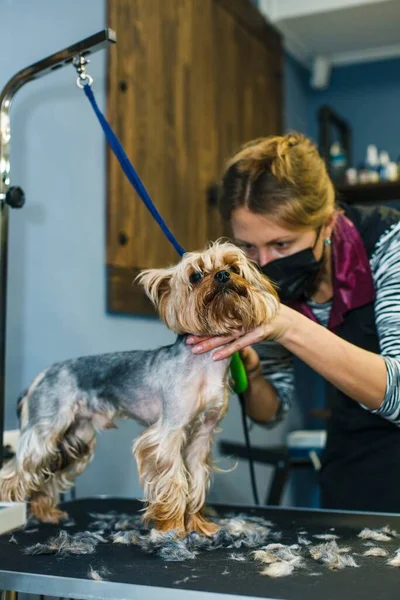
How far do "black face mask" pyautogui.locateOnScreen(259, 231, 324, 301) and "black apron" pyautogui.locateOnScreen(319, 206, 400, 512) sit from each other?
129mm

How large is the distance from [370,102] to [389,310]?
3.00 m

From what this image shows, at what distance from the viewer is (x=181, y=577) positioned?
0.95m

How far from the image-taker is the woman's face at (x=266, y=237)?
150 centimetres

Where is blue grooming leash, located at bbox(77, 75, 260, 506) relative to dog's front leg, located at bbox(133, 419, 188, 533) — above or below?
above

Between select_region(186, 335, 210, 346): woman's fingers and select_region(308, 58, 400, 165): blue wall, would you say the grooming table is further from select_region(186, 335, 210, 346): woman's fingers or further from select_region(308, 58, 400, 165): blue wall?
select_region(308, 58, 400, 165): blue wall

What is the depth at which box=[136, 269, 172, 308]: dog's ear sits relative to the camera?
121 centimetres

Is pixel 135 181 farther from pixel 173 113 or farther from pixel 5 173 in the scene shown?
pixel 173 113

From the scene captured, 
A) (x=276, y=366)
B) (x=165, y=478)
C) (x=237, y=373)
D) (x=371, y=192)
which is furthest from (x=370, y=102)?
(x=165, y=478)

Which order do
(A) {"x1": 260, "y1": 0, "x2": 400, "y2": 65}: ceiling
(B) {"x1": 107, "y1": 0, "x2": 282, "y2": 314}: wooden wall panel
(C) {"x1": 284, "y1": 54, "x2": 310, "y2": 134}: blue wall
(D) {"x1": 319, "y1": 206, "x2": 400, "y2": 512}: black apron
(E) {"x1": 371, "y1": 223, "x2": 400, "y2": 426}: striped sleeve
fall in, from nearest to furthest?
(E) {"x1": 371, "y1": 223, "x2": 400, "y2": 426}: striped sleeve, (D) {"x1": 319, "y1": 206, "x2": 400, "y2": 512}: black apron, (B) {"x1": 107, "y1": 0, "x2": 282, "y2": 314}: wooden wall panel, (A) {"x1": 260, "y1": 0, "x2": 400, "y2": 65}: ceiling, (C) {"x1": 284, "y1": 54, "x2": 310, "y2": 134}: blue wall

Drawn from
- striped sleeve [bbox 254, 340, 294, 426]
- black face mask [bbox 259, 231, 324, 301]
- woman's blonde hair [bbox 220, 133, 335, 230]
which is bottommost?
striped sleeve [bbox 254, 340, 294, 426]


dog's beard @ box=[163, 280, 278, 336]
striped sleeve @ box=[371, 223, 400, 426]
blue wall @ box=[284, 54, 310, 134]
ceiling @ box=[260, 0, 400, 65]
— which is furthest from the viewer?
blue wall @ box=[284, 54, 310, 134]

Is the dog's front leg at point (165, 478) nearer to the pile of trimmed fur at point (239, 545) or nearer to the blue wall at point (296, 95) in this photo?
the pile of trimmed fur at point (239, 545)

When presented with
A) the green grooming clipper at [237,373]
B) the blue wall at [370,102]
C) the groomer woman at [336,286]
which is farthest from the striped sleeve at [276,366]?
the blue wall at [370,102]

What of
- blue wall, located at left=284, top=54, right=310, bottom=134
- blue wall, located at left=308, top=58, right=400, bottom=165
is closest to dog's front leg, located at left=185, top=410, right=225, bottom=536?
blue wall, located at left=284, top=54, right=310, bottom=134
